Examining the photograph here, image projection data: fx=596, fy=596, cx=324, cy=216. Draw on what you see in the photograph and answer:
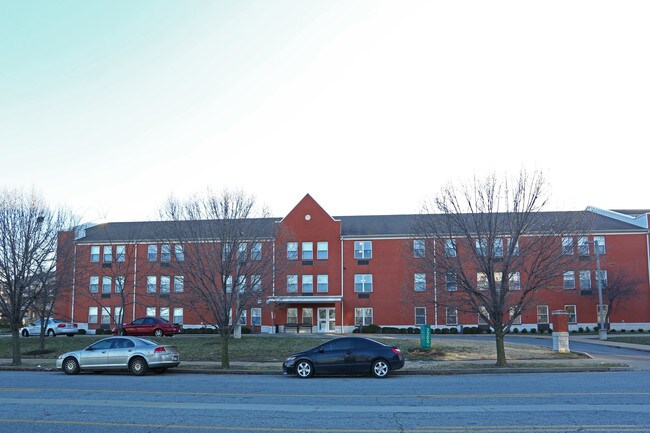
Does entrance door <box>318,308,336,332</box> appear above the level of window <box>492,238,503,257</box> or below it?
below

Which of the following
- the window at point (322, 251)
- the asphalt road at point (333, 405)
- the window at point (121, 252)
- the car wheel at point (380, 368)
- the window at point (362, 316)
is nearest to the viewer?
the asphalt road at point (333, 405)

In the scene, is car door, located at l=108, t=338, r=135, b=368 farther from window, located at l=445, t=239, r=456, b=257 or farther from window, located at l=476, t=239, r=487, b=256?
window, located at l=476, t=239, r=487, b=256

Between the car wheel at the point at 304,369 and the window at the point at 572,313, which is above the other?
the window at the point at 572,313

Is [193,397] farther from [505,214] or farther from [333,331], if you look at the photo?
[333,331]

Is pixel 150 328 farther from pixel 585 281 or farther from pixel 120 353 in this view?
pixel 585 281

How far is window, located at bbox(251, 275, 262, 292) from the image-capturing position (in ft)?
82.5

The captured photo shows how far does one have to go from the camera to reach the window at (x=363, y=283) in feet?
165

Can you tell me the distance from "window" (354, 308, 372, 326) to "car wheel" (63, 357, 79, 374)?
30.2 metres

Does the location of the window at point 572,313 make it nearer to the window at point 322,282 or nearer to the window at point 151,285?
the window at point 322,282

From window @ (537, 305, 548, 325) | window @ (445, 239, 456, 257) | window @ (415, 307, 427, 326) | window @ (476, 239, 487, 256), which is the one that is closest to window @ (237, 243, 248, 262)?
window @ (445, 239, 456, 257)

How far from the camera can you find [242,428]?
10.0 meters

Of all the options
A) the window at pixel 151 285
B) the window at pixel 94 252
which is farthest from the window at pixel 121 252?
the window at pixel 151 285

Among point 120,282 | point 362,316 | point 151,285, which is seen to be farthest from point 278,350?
point 362,316

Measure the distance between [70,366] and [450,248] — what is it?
15.3 metres
